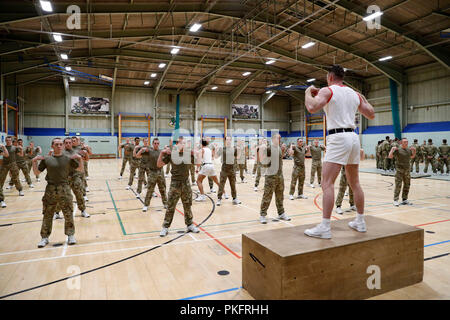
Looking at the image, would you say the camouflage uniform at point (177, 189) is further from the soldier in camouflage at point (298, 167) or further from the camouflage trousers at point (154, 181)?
the soldier in camouflage at point (298, 167)

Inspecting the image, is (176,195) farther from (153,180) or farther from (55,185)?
(153,180)

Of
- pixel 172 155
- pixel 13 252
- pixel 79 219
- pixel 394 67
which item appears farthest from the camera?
pixel 394 67

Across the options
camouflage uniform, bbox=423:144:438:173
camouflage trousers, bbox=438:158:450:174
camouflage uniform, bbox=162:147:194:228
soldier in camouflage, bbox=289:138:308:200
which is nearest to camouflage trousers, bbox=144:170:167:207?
camouflage uniform, bbox=162:147:194:228

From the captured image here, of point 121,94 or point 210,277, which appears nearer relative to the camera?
point 210,277

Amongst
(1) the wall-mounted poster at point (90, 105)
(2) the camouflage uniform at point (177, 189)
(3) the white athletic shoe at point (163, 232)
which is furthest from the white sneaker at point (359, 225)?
(1) the wall-mounted poster at point (90, 105)

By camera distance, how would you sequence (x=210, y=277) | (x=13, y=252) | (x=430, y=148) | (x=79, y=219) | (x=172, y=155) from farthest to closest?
1. (x=430, y=148)
2. (x=79, y=219)
3. (x=172, y=155)
4. (x=13, y=252)
5. (x=210, y=277)

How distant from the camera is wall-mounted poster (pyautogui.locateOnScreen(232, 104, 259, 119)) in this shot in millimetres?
37562

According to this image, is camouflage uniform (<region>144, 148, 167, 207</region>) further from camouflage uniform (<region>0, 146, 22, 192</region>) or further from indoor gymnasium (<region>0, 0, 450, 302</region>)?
camouflage uniform (<region>0, 146, 22, 192</region>)

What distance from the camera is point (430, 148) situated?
16.6 meters

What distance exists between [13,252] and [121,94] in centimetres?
3053

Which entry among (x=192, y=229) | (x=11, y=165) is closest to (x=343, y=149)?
(x=192, y=229)

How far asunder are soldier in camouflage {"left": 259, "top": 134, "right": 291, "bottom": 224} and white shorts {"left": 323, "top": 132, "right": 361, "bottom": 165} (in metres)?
3.24
